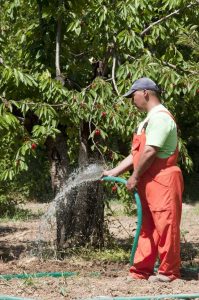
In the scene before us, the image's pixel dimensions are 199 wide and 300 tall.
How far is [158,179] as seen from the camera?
20.6 ft

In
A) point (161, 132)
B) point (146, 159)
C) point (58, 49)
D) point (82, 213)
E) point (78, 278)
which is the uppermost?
point (58, 49)

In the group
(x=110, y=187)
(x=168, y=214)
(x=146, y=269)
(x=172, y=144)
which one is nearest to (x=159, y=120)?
Answer: (x=172, y=144)

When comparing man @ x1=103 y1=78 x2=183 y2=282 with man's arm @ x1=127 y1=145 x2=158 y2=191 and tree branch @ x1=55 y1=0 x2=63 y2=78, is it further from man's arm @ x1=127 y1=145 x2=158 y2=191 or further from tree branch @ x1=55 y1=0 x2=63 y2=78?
tree branch @ x1=55 y1=0 x2=63 y2=78

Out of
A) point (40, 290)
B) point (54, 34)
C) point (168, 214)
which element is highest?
point (54, 34)

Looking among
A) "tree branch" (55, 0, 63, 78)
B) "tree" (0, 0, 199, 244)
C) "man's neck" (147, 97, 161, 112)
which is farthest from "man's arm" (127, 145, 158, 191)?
"tree branch" (55, 0, 63, 78)

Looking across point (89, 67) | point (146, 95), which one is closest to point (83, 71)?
point (89, 67)

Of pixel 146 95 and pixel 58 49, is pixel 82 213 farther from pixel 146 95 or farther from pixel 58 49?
pixel 146 95

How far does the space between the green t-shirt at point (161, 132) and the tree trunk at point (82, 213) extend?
6.85 feet

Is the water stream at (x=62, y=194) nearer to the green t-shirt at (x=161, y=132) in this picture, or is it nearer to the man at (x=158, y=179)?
the man at (x=158, y=179)

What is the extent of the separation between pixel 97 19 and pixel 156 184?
2411 mm

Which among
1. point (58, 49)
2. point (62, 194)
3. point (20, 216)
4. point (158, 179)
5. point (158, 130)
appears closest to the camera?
point (158, 130)

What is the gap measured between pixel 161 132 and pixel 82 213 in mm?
2438

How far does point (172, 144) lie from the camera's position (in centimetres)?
629

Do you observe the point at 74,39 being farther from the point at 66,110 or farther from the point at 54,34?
the point at 66,110
